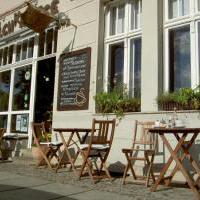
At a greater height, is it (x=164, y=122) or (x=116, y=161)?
(x=164, y=122)

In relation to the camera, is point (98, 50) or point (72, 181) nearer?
point (72, 181)

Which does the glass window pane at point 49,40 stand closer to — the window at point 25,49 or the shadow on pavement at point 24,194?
the window at point 25,49

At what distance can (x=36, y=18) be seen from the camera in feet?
26.0

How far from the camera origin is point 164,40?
6.39 meters

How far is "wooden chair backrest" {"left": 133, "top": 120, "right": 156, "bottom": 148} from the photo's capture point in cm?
568

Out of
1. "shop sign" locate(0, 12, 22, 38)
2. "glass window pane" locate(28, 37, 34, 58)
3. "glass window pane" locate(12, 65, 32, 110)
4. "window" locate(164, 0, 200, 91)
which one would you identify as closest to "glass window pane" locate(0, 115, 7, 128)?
"glass window pane" locate(12, 65, 32, 110)

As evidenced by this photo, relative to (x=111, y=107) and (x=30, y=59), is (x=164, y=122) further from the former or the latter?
(x=30, y=59)

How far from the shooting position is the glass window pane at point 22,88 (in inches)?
368

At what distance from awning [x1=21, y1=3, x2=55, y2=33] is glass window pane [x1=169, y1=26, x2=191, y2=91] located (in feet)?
9.82

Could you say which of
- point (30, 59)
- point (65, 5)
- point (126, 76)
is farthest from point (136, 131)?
point (30, 59)

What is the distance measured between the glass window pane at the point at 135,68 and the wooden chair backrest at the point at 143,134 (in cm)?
85

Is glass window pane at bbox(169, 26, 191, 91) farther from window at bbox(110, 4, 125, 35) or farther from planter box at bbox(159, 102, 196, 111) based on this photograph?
window at bbox(110, 4, 125, 35)

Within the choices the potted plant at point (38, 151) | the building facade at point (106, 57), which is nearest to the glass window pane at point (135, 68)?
the building facade at point (106, 57)

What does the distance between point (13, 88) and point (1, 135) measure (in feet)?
6.53
